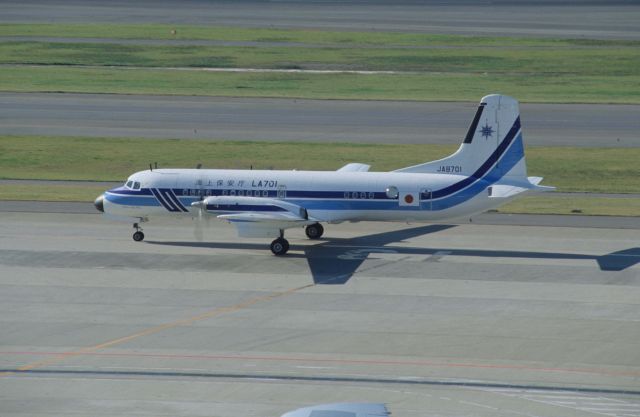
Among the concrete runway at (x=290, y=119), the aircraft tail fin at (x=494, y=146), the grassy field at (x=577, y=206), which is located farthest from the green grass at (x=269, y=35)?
the aircraft tail fin at (x=494, y=146)

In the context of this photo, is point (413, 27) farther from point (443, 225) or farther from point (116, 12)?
point (443, 225)

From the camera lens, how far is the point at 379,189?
159 feet

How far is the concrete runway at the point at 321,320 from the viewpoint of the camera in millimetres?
30297

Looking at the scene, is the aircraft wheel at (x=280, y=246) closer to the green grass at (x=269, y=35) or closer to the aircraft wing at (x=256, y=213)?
the aircraft wing at (x=256, y=213)

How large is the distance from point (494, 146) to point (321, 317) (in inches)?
581

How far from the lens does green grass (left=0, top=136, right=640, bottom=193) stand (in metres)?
65.8

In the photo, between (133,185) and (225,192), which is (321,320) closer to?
(225,192)

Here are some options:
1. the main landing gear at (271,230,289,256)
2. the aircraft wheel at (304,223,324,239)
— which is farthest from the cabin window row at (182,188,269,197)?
the aircraft wheel at (304,223,324,239)

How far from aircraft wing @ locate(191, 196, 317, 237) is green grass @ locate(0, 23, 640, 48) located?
78.8 metres

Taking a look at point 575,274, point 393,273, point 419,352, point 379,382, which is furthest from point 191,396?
point 575,274

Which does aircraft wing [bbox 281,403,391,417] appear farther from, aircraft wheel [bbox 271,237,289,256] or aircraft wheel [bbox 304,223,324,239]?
aircraft wheel [bbox 304,223,324,239]

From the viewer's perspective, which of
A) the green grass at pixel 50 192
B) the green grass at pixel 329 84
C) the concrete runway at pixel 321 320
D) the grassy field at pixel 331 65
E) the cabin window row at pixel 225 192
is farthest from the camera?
the grassy field at pixel 331 65

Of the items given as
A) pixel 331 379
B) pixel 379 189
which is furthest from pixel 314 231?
pixel 331 379

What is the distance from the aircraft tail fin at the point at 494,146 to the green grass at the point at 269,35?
75.6 m
